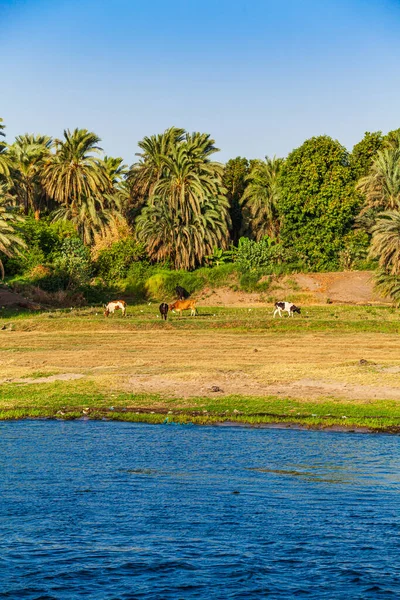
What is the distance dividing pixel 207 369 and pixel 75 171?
49.9 m

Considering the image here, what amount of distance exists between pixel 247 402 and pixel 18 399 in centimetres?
704

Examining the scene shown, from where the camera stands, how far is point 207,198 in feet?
239

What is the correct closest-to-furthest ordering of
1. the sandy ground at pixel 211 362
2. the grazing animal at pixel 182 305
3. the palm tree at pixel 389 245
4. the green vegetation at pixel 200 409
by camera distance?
the green vegetation at pixel 200 409
the sandy ground at pixel 211 362
the grazing animal at pixel 182 305
the palm tree at pixel 389 245

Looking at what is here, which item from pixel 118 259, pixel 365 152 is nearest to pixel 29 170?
pixel 118 259

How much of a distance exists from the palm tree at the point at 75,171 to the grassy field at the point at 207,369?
29834 mm

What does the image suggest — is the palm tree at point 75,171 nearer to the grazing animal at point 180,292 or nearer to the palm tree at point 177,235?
the palm tree at point 177,235

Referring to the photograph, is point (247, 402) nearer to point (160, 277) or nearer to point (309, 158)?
point (160, 277)

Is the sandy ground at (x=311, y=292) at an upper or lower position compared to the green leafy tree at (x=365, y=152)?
lower

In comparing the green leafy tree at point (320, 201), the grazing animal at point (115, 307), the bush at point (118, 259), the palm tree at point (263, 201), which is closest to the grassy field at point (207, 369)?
the grazing animal at point (115, 307)

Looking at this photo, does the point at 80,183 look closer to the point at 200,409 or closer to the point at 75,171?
the point at 75,171

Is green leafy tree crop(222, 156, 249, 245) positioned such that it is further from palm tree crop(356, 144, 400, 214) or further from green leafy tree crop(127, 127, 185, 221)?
palm tree crop(356, 144, 400, 214)

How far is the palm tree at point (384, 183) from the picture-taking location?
68.6 m

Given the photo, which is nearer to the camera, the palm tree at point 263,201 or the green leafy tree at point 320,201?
the green leafy tree at point 320,201

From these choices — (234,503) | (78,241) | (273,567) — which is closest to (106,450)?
(234,503)
